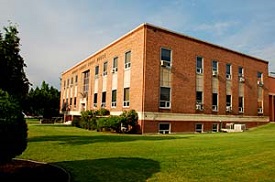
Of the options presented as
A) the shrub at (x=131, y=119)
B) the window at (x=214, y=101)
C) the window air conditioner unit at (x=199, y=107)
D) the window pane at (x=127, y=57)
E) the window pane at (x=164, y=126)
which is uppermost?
the window pane at (x=127, y=57)

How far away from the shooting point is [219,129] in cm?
3119

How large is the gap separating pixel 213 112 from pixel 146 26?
12410 millimetres

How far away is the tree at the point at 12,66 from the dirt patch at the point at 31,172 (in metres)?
7.04

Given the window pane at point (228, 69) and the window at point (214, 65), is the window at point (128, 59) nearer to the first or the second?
the window at point (214, 65)

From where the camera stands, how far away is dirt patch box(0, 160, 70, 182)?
692 cm

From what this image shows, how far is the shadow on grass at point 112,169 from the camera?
7.21 m

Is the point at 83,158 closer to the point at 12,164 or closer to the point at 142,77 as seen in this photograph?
the point at 12,164

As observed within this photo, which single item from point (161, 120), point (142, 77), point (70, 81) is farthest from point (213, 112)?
point (70, 81)

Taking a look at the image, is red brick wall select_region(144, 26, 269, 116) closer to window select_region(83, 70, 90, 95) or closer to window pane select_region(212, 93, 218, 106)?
window pane select_region(212, 93, 218, 106)

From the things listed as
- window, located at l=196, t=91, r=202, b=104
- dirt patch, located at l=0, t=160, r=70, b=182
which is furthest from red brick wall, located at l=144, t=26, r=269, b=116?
dirt patch, located at l=0, t=160, r=70, b=182

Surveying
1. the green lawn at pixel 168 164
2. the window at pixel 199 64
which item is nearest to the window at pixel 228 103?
the window at pixel 199 64

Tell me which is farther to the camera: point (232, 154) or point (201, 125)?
point (201, 125)

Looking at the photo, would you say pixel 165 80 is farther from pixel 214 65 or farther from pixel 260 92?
pixel 260 92

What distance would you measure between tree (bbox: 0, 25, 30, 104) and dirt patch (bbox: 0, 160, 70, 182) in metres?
7.04
